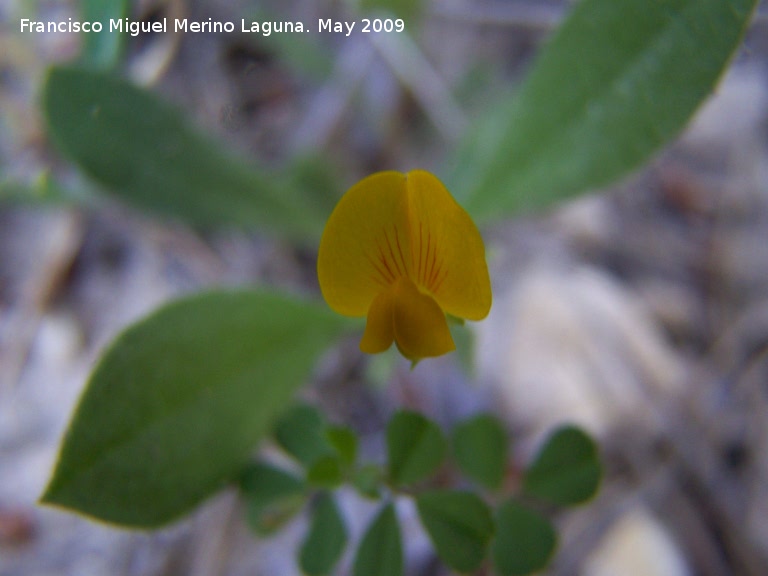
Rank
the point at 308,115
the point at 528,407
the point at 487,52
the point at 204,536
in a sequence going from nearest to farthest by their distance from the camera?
the point at 204,536 < the point at 528,407 < the point at 308,115 < the point at 487,52

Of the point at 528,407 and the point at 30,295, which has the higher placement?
the point at 30,295

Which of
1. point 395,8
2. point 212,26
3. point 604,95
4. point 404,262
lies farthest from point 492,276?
point 212,26

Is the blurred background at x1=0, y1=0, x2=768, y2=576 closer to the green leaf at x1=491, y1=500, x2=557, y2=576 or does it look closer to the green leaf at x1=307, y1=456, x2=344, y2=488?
the green leaf at x1=491, y1=500, x2=557, y2=576

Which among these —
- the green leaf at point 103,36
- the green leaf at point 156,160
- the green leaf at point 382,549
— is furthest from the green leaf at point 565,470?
the green leaf at point 103,36

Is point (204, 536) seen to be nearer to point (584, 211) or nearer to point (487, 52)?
point (584, 211)

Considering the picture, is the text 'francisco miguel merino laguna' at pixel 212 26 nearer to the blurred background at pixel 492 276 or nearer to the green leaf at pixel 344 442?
the blurred background at pixel 492 276

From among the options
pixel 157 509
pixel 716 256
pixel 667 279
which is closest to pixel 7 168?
pixel 157 509
